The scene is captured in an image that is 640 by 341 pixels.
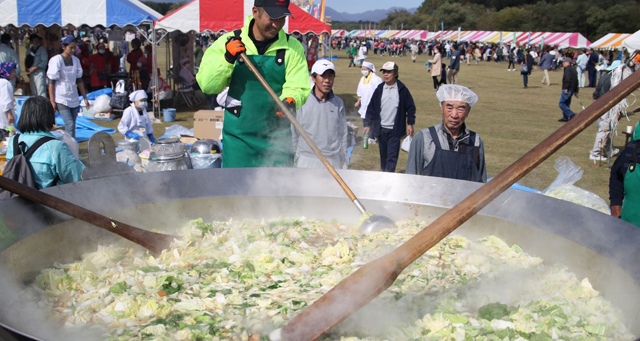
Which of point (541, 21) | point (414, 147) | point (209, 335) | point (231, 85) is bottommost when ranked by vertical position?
point (209, 335)

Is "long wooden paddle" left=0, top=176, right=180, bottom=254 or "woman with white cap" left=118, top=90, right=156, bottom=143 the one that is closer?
"long wooden paddle" left=0, top=176, right=180, bottom=254

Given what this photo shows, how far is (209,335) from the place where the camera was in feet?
7.50

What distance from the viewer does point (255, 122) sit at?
4.30 metres

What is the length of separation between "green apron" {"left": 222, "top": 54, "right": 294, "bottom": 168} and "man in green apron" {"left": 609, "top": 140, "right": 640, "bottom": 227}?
108 inches

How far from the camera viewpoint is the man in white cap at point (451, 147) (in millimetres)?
4176

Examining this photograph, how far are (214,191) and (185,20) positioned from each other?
10.7m

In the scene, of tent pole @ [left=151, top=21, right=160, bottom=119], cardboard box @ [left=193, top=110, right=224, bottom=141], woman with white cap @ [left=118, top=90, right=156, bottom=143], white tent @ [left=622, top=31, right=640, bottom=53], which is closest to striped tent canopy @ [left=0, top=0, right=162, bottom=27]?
tent pole @ [left=151, top=21, right=160, bottom=119]

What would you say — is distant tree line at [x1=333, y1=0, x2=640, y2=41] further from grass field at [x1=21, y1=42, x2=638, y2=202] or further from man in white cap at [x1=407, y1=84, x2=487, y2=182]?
man in white cap at [x1=407, y1=84, x2=487, y2=182]

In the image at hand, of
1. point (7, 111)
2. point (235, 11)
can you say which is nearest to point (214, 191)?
point (7, 111)

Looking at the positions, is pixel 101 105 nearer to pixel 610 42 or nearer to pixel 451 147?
pixel 451 147

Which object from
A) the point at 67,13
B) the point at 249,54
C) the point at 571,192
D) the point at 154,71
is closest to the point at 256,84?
the point at 249,54

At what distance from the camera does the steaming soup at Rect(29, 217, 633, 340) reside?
2.38 m

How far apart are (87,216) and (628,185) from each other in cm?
392

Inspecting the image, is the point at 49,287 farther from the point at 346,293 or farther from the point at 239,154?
the point at 239,154
